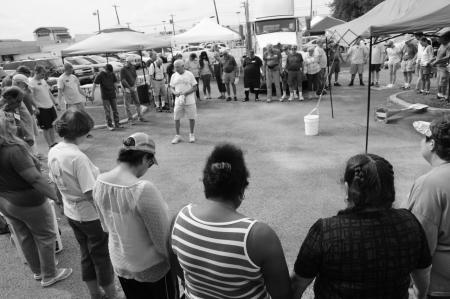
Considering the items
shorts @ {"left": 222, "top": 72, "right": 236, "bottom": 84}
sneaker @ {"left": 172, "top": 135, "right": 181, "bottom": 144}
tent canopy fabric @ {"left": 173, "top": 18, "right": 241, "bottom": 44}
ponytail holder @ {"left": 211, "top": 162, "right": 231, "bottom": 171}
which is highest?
tent canopy fabric @ {"left": 173, "top": 18, "right": 241, "bottom": 44}

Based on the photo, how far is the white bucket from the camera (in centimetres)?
796

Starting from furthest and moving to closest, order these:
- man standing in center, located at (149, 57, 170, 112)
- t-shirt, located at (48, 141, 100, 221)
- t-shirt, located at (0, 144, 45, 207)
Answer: man standing in center, located at (149, 57, 170, 112) → t-shirt, located at (0, 144, 45, 207) → t-shirt, located at (48, 141, 100, 221)

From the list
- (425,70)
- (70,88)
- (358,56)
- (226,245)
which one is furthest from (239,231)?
(358,56)

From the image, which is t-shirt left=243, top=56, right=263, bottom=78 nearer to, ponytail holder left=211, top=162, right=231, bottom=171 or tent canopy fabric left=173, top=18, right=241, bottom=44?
tent canopy fabric left=173, top=18, right=241, bottom=44

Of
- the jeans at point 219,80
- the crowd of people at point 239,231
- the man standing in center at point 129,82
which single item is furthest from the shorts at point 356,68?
the crowd of people at point 239,231

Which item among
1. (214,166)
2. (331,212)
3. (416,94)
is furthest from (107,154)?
(416,94)

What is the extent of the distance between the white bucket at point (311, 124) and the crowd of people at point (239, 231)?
18.3 feet

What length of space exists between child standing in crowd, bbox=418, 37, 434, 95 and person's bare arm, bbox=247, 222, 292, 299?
11.0 m

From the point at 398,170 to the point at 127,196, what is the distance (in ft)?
16.4

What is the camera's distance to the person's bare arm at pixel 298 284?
5.70 ft

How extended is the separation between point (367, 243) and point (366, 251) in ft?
0.11

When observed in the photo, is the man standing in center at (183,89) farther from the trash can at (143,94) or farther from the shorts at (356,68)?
the shorts at (356,68)

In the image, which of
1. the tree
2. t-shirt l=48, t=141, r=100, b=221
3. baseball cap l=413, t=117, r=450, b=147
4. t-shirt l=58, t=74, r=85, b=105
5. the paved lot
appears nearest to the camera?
baseball cap l=413, t=117, r=450, b=147

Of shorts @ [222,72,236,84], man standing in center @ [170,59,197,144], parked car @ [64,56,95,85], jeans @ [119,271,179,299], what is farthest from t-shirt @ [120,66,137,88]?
parked car @ [64,56,95,85]
